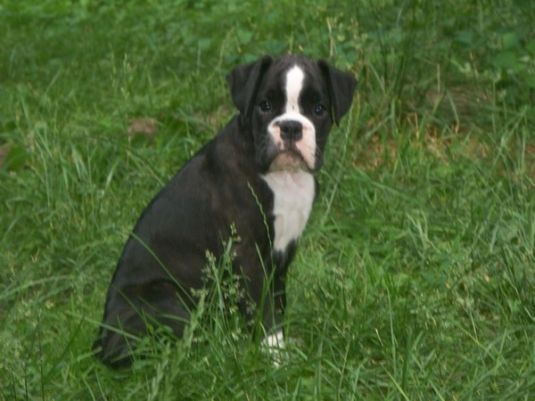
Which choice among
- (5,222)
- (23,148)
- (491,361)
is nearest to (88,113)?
(23,148)

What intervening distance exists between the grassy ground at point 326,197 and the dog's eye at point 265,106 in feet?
2.67

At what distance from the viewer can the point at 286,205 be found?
22.0 ft

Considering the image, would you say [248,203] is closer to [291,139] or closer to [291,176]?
[291,176]

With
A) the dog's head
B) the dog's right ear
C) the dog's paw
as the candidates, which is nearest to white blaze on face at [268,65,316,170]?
the dog's head

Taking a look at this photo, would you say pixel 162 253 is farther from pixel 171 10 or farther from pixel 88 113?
A: pixel 171 10

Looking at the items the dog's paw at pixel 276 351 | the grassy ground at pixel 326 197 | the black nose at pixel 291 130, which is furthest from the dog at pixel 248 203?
the dog's paw at pixel 276 351

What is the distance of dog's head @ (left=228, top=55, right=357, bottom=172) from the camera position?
259 inches

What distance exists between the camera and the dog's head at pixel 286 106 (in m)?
6.59

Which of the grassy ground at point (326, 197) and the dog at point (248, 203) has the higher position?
the dog at point (248, 203)

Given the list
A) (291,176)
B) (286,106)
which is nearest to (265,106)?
(286,106)

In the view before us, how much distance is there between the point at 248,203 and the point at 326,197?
183 cm

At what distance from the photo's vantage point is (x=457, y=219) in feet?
26.1

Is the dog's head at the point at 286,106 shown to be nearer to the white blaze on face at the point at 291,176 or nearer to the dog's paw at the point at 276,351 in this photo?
the white blaze on face at the point at 291,176

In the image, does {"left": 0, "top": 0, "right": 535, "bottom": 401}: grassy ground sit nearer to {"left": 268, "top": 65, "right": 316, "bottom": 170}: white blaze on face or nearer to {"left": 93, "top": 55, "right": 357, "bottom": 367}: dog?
{"left": 93, "top": 55, "right": 357, "bottom": 367}: dog
